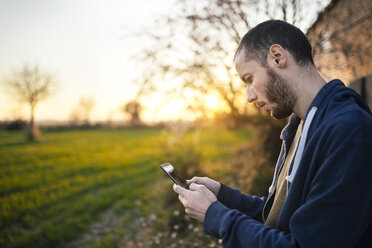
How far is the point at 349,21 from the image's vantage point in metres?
3.99

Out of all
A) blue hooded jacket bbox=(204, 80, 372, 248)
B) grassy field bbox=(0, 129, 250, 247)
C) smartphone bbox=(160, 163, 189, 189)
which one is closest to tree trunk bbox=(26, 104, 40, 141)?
grassy field bbox=(0, 129, 250, 247)

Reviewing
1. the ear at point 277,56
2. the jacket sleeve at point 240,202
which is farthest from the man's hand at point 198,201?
the ear at point 277,56

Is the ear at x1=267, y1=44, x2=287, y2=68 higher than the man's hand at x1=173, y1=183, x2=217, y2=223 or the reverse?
higher

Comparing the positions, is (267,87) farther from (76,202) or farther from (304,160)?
(76,202)

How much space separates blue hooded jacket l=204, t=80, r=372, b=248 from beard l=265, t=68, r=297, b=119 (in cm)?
20

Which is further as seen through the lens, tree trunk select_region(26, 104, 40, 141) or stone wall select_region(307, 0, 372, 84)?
tree trunk select_region(26, 104, 40, 141)

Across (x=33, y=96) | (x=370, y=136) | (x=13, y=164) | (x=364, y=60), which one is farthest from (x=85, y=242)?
(x=33, y=96)

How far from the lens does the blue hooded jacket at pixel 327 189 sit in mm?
948

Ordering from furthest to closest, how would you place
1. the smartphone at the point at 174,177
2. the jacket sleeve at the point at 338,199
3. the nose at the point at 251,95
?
the smartphone at the point at 174,177 < the nose at the point at 251,95 < the jacket sleeve at the point at 338,199

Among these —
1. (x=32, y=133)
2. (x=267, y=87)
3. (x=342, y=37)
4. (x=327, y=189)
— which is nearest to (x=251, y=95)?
(x=267, y=87)

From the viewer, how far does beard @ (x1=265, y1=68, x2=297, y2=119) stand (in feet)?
4.72

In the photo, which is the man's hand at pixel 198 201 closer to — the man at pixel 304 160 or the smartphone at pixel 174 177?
the man at pixel 304 160

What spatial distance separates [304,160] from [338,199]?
25 centimetres

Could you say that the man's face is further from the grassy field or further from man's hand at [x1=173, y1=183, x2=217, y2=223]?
the grassy field
